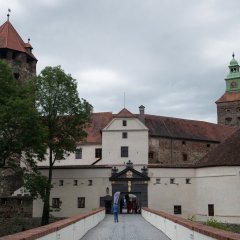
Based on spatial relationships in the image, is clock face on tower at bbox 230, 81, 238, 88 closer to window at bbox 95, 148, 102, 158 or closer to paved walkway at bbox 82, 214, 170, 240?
window at bbox 95, 148, 102, 158

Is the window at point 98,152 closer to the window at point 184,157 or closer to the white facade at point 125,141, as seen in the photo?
the white facade at point 125,141

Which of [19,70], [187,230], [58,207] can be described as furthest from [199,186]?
[187,230]

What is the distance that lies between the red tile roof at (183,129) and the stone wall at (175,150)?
2.14 feet

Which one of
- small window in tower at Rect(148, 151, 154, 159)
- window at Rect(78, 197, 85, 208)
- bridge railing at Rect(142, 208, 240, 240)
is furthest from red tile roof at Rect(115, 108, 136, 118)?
bridge railing at Rect(142, 208, 240, 240)

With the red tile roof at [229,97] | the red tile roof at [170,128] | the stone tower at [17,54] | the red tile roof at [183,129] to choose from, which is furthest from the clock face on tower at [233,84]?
the stone tower at [17,54]

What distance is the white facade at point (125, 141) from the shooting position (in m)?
47.2

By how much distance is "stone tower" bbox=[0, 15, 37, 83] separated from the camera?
55031 millimetres

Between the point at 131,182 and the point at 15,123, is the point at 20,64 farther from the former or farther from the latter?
the point at 15,123

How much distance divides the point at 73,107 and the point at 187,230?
30300mm

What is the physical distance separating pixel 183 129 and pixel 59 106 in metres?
22.3

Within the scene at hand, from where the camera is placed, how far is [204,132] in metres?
60.2

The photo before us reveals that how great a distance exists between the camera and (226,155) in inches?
1672

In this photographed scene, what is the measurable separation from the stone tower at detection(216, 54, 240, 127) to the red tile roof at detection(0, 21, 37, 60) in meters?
46.4

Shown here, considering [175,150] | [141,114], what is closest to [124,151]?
[141,114]
